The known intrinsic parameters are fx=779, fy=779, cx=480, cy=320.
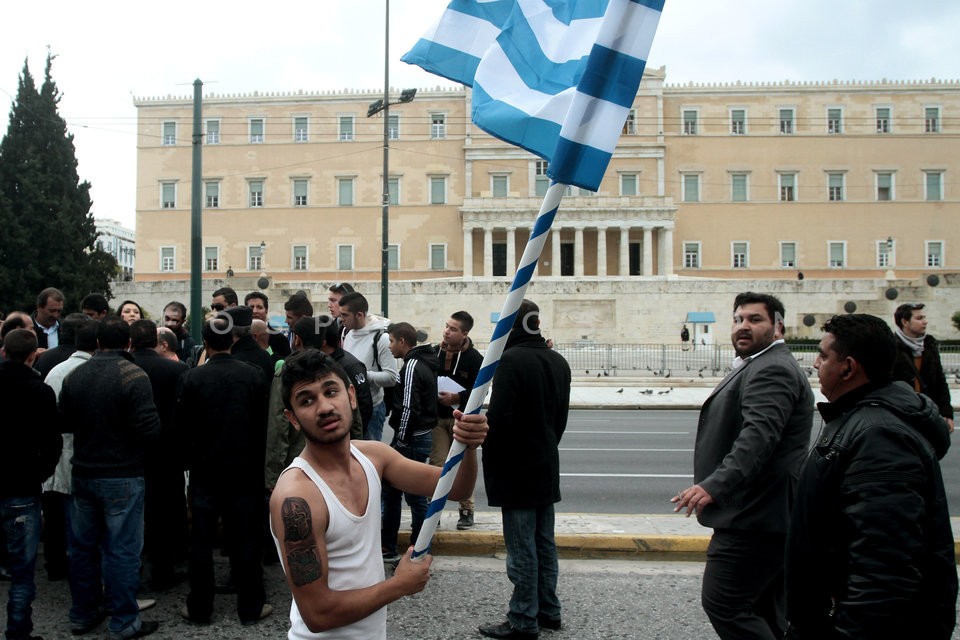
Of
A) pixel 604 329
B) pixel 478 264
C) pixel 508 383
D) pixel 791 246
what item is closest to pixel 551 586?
pixel 508 383

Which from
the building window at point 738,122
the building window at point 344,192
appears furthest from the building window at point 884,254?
the building window at point 344,192

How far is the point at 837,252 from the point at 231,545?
62477 millimetres

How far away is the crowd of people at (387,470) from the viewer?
2.45 meters

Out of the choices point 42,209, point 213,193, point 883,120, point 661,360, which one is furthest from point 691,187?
point 42,209

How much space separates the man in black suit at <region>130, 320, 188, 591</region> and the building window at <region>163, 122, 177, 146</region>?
61.1 m

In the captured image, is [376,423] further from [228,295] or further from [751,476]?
[751,476]

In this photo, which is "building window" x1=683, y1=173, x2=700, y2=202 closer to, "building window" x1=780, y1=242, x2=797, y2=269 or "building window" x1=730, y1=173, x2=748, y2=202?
"building window" x1=730, y1=173, x2=748, y2=202

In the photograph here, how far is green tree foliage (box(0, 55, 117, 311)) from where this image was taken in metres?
35.3

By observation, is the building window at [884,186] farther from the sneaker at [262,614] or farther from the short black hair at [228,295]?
the sneaker at [262,614]

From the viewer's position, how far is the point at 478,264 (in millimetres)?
59406

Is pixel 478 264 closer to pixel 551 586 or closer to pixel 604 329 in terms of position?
pixel 604 329

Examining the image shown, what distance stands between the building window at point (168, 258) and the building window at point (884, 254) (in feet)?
178

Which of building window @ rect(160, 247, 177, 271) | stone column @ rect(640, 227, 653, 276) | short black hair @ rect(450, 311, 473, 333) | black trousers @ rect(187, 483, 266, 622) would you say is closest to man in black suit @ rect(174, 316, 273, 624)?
black trousers @ rect(187, 483, 266, 622)

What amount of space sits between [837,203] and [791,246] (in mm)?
4843
